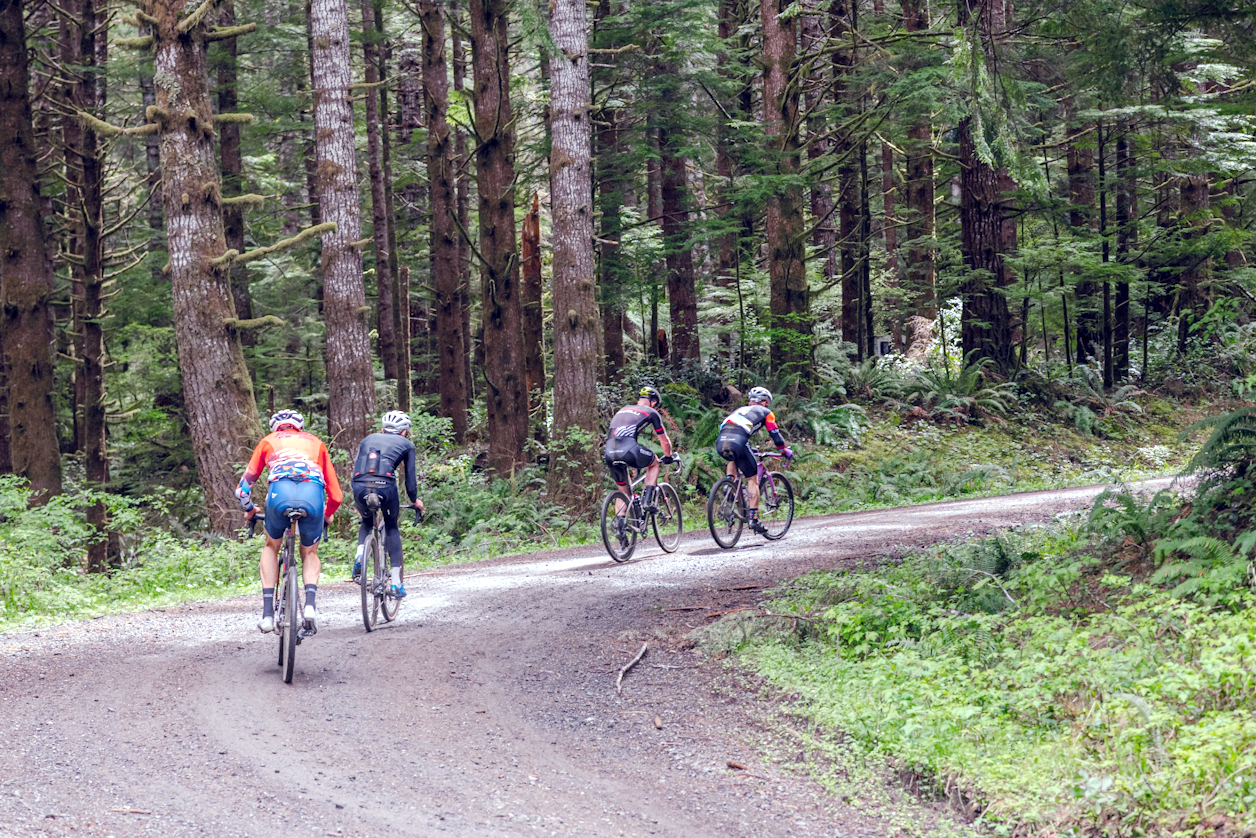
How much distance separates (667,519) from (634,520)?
2.22ft

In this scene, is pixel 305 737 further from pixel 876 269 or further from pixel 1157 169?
pixel 876 269

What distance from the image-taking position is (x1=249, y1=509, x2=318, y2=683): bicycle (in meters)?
7.32

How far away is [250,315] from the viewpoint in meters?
22.2

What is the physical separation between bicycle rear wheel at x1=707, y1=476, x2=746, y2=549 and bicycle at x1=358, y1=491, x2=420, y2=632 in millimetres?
4719

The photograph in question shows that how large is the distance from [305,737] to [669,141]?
56.7ft

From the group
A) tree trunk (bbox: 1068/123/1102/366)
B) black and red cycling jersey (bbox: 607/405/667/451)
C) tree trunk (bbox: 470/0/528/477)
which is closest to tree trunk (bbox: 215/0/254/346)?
tree trunk (bbox: 470/0/528/477)

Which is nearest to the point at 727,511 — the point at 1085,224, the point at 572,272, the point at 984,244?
the point at 572,272

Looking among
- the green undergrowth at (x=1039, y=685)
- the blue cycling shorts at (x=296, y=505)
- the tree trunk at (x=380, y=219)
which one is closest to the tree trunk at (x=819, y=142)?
the tree trunk at (x=380, y=219)

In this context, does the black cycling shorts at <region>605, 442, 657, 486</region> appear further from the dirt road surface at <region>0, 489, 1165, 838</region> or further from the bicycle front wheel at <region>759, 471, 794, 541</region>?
the dirt road surface at <region>0, 489, 1165, 838</region>

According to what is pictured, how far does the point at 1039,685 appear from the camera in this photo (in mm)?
6051

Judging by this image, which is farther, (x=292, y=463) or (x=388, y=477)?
(x=388, y=477)

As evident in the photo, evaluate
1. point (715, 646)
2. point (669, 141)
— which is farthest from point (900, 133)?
point (715, 646)

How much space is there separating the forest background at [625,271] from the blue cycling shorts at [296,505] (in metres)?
4.42

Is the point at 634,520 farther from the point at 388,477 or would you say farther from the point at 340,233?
the point at 340,233
